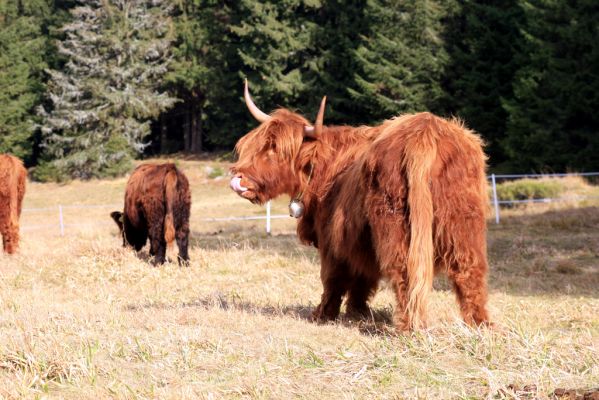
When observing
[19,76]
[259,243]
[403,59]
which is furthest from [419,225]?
[19,76]

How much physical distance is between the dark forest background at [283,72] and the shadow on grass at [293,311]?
23380 millimetres

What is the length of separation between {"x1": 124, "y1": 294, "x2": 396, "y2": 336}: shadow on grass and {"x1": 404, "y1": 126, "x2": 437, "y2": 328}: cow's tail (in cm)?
44

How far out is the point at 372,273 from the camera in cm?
625

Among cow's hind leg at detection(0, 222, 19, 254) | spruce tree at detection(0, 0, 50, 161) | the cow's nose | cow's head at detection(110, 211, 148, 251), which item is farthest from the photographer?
spruce tree at detection(0, 0, 50, 161)

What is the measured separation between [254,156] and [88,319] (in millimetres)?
2174

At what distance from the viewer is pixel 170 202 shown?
42.2 feet

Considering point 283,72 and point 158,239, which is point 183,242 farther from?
point 283,72

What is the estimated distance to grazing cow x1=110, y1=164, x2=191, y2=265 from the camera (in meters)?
12.9

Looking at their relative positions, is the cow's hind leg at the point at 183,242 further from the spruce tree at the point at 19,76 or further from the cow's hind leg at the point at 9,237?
the spruce tree at the point at 19,76

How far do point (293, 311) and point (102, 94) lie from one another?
3961cm

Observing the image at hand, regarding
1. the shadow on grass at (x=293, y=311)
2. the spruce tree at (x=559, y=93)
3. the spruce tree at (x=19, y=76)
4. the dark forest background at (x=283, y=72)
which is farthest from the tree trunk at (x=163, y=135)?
the shadow on grass at (x=293, y=311)

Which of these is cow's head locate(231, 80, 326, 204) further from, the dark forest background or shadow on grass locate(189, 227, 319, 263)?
the dark forest background

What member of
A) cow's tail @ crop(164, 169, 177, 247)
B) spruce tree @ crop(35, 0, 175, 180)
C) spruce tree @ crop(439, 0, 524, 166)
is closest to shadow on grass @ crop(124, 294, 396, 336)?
cow's tail @ crop(164, 169, 177, 247)

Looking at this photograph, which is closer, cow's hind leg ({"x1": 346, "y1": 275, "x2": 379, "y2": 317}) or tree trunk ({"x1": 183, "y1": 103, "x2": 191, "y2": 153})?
cow's hind leg ({"x1": 346, "y1": 275, "x2": 379, "y2": 317})
